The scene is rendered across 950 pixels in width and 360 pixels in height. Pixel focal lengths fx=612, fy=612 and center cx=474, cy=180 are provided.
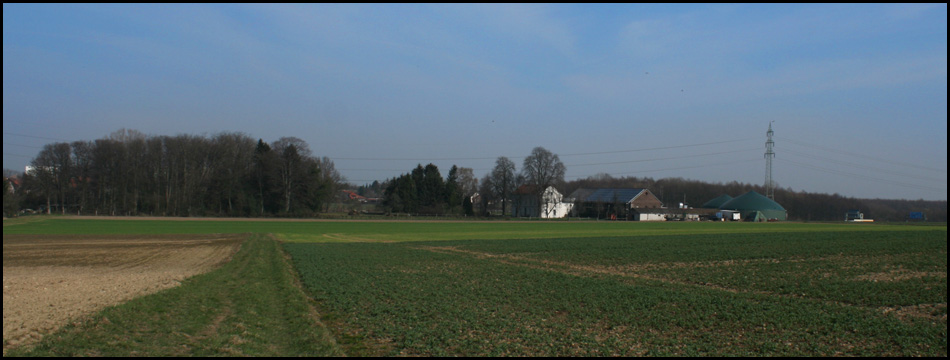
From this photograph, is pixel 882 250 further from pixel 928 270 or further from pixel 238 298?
pixel 238 298

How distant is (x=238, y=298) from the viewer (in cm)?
1689

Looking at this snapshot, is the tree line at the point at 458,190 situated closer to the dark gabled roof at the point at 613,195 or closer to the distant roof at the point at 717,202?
the dark gabled roof at the point at 613,195

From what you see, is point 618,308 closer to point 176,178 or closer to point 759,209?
point 176,178

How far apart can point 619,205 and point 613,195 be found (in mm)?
5842

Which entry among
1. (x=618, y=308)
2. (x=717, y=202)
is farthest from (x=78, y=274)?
(x=717, y=202)

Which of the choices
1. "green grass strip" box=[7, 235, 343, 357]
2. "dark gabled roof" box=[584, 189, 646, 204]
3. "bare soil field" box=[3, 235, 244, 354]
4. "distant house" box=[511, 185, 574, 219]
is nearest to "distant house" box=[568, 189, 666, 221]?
"dark gabled roof" box=[584, 189, 646, 204]

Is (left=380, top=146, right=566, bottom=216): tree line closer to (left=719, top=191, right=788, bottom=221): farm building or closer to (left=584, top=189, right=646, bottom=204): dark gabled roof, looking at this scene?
(left=584, top=189, right=646, bottom=204): dark gabled roof

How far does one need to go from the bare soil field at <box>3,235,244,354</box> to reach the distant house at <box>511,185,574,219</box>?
8502cm

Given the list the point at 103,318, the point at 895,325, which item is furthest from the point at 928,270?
the point at 103,318

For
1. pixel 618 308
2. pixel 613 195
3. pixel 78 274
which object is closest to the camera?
pixel 618 308

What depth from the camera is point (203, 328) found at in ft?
40.7

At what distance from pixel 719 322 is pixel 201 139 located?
110696mm

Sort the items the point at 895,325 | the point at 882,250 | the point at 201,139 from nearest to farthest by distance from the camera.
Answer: the point at 895,325 < the point at 882,250 < the point at 201,139

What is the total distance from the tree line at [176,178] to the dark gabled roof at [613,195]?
199 ft
